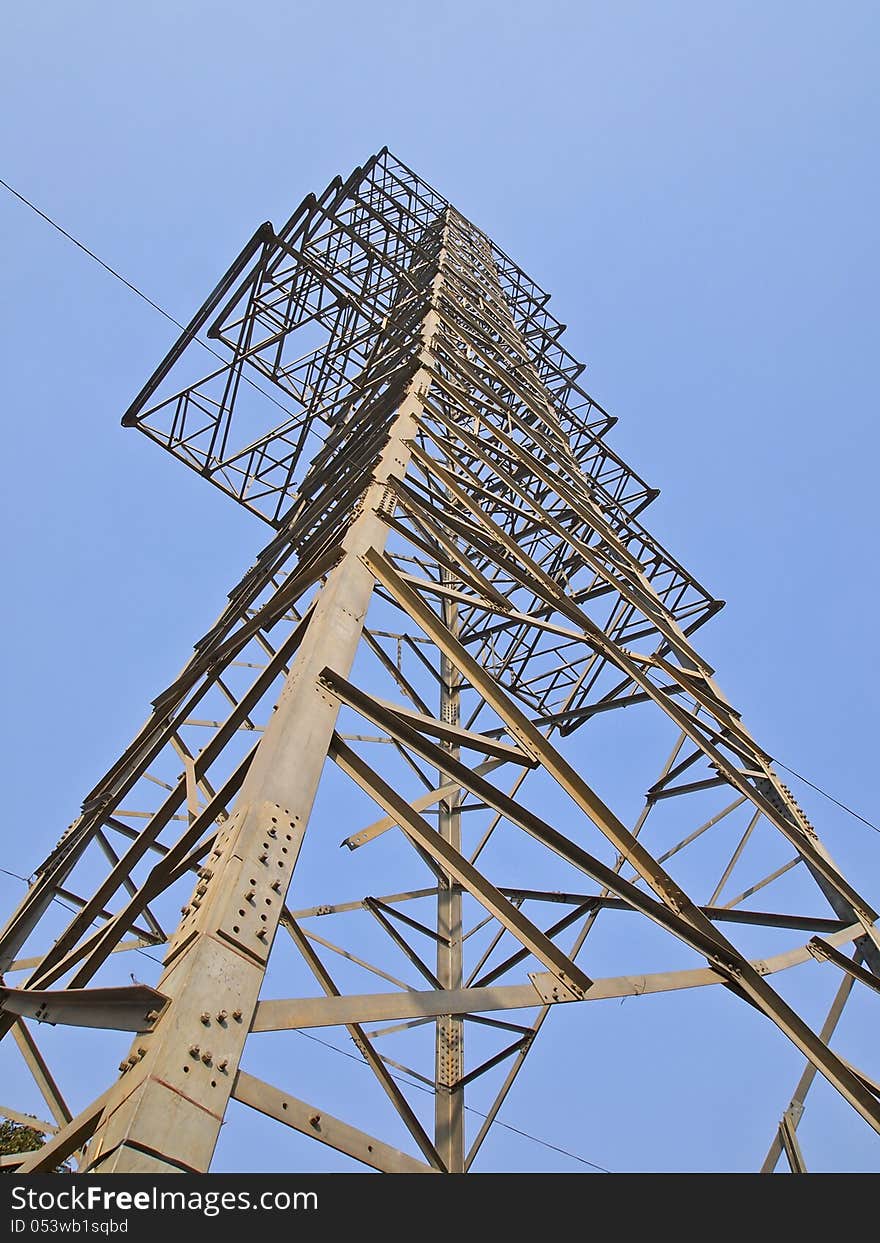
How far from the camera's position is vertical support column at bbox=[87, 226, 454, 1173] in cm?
276

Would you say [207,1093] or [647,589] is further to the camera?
[647,589]

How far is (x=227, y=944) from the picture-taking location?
335 cm

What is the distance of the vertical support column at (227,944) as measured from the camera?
276 cm

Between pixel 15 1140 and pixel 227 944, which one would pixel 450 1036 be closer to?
pixel 227 944

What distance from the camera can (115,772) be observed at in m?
7.93

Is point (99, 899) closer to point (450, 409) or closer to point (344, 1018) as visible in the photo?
point (344, 1018)

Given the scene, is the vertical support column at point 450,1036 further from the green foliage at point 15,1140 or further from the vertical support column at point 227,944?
the green foliage at point 15,1140

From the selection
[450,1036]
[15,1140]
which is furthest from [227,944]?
[15,1140]

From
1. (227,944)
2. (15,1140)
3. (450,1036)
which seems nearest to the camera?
(227,944)

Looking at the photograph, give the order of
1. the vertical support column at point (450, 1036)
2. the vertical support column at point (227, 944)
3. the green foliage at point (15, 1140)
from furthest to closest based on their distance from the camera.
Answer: the green foliage at point (15, 1140), the vertical support column at point (450, 1036), the vertical support column at point (227, 944)

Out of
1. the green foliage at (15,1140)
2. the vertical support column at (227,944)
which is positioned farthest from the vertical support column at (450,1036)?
the green foliage at (15,1140)

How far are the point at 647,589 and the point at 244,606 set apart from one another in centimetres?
413

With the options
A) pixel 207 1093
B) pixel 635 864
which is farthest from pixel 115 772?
pixel 207 1093
